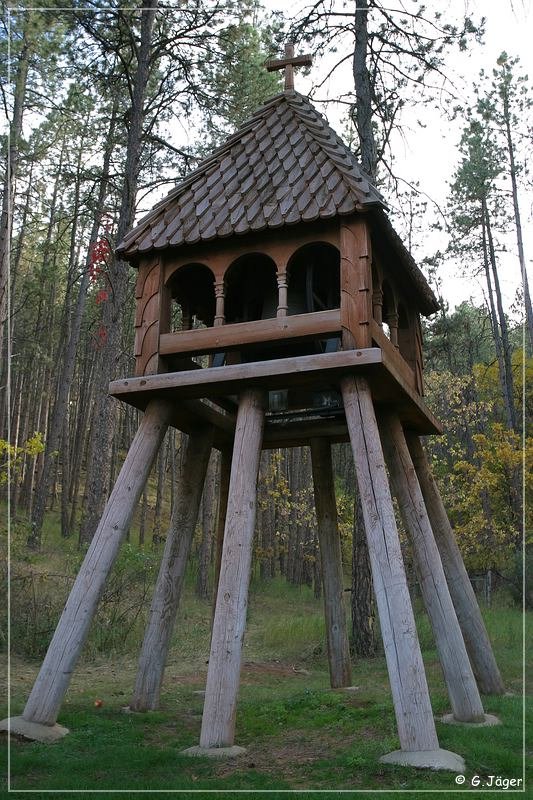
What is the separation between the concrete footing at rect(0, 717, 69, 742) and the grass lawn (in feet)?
0.30

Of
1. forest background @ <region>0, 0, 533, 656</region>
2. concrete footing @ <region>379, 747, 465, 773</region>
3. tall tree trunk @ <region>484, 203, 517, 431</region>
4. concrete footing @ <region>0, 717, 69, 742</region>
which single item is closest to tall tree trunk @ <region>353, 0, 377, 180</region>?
forest background @ <region>0, 0, 533, 656</region>

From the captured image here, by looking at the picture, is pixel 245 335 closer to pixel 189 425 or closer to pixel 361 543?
pixel 189 425

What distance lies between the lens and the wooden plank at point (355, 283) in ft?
19.7

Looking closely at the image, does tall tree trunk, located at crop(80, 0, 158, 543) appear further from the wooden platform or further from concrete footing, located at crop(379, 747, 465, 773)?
concrete footing, located at crop(379, 747, 465, 773)

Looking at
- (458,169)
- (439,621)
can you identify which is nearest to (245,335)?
(439,621)

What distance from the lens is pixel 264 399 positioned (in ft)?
21.6

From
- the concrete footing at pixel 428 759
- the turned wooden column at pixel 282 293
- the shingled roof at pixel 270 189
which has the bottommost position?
the concrete footing at pixel 428 759

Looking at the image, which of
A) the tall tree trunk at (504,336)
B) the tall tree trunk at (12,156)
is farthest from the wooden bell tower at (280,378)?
the tall tree trunk at (504,336)

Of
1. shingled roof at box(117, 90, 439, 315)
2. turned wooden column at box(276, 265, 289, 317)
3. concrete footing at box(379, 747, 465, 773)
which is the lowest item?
concrete footing at box(379, 747, 465, 773)

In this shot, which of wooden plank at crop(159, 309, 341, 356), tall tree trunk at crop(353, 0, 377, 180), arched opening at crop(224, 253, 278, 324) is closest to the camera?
wooden plank at crop(159, 309, 341, 356)

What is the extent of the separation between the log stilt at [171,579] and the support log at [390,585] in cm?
245

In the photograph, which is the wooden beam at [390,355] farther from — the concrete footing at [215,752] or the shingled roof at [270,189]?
the concrete footing at [215,752]

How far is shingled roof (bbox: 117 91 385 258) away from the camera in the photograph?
633 cm

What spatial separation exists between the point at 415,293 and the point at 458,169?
16872mm
